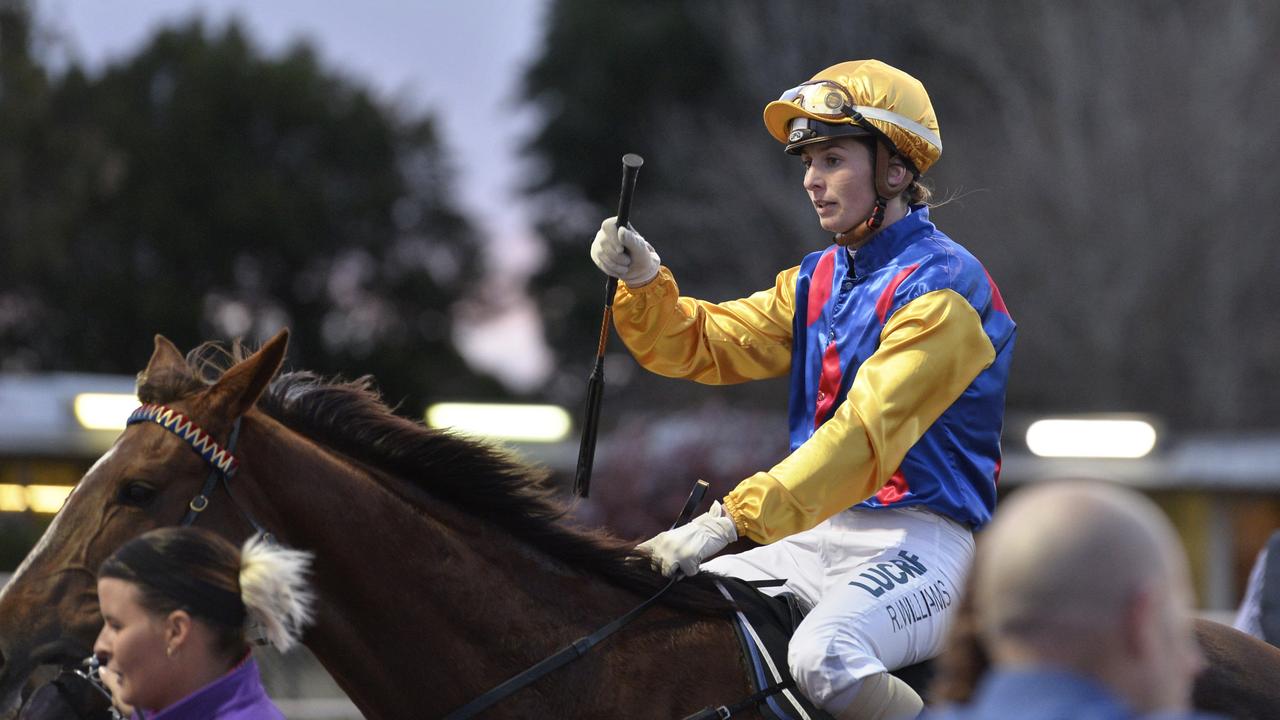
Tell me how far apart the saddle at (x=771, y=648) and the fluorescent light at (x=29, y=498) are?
1026 centimetres

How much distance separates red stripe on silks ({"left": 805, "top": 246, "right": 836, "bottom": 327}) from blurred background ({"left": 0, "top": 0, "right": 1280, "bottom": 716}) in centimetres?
1041

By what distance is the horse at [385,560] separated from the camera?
2.71 m

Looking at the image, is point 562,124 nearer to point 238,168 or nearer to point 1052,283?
point 238,168

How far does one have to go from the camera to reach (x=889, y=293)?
315cm

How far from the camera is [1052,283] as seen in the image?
2083 centimetres

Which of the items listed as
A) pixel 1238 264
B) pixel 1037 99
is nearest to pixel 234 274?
pixel 1037 99

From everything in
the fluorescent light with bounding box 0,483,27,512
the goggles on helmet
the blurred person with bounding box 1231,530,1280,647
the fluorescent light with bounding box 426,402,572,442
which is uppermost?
the goggles on helmet

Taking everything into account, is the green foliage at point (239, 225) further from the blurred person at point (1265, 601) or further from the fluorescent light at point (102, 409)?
the blurred person at point (1265, 601)

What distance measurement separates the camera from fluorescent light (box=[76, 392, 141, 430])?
12047 millimetres

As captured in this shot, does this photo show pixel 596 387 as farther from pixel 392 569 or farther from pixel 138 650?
pixel 138 650

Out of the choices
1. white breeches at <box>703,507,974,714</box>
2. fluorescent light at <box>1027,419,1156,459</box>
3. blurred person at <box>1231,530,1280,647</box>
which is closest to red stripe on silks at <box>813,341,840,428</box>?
white breeches at <box>703,507,974,714</box>

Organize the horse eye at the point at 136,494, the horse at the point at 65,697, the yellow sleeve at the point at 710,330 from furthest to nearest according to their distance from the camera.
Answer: the yellow sleeve at the point at 710,330
the horse eye at the point at 136,494
the horse at the point at 65,697

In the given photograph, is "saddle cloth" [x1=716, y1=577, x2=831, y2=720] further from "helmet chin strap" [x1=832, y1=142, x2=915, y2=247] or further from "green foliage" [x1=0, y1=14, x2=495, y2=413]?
"green foliage" [x1=0, y1=14, x2=495, y2=413]

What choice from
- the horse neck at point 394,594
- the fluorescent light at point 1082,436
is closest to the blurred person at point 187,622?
the horse neck at point 394,594
